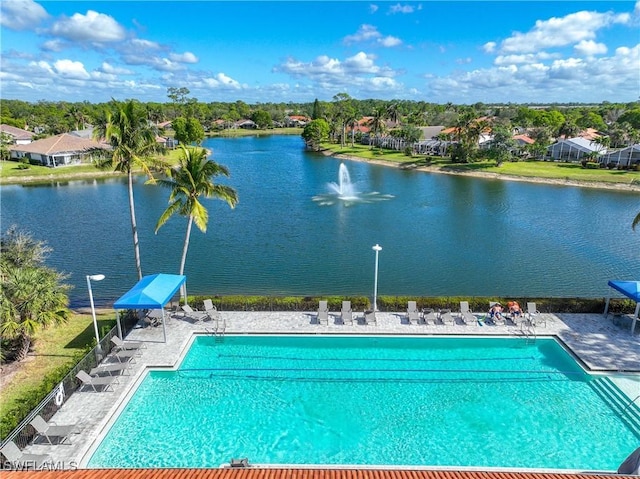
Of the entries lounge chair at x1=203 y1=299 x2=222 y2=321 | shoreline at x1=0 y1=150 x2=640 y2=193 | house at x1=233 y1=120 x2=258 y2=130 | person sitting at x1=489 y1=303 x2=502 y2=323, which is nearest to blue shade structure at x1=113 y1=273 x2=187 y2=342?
lounge chair at x1=203 y1=299 x2=222 y2=321

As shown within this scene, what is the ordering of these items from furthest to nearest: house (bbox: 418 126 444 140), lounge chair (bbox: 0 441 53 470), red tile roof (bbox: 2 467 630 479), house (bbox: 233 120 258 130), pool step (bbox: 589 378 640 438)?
1. house (bbox: 233 120 258 130)
2. house (bbox: 418 126 444 140)
3. pool step (bbox: 589 378 640 438)
4. lounge chair (bbox: 0 441 53 470)
5. red tile roof (bbox: 2 467 630 479)

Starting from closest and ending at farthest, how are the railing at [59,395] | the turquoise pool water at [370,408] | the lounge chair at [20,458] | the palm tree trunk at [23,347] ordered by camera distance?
the lounge chair at [20,458] → the railing at [59,395] → the turquoise pool water at [370,408] → the palm tree trunk at [23,347]

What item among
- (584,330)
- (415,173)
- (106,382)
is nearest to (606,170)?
(415,173)

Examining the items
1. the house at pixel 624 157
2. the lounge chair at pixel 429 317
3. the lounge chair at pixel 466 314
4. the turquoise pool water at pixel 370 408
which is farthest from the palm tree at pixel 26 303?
the house at pixel 624 157

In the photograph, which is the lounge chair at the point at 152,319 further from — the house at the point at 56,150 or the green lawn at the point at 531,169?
the green lawn at the point at 531,169

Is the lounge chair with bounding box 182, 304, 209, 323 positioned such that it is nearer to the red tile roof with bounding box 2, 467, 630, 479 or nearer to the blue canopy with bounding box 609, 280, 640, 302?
the red tile roof with bounding box 2, 467, 630, 479

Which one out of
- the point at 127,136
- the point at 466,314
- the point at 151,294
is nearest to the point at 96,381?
the point at 151,294
